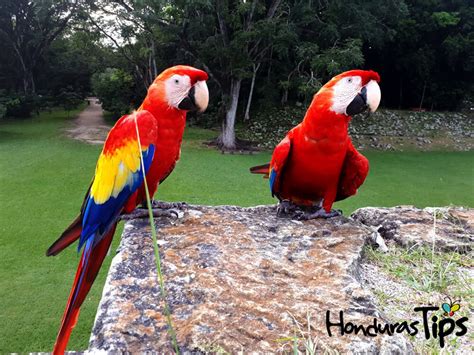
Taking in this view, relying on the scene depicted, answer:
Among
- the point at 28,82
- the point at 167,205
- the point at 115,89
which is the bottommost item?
the point at 167,205

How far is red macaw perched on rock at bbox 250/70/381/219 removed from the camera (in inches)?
59.7

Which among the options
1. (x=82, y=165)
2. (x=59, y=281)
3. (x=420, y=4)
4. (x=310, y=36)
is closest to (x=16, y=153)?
(x=82, y=165)

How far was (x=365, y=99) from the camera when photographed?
1506 mm

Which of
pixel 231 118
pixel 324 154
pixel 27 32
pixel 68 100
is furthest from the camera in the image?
pixel 27 32

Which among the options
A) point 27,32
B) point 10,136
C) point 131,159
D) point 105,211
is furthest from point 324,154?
point 27,32

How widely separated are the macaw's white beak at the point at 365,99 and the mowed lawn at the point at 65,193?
197cm

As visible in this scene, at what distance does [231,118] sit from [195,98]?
6916 mm

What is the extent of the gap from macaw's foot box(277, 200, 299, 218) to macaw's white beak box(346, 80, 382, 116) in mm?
533

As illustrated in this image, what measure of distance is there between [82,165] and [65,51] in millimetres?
10946

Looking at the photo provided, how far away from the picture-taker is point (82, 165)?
20.5 feet

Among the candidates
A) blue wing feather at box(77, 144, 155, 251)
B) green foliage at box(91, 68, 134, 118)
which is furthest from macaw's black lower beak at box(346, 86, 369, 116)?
green foliage at box(91, 68, 134, 118)

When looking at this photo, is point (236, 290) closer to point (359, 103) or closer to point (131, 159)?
point (131, 159)

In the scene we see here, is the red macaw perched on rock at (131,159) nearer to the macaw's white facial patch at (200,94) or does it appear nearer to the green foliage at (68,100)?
the macaw's white facial patch at (200,94)

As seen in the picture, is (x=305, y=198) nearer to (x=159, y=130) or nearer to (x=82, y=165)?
(x=159, y=130)
